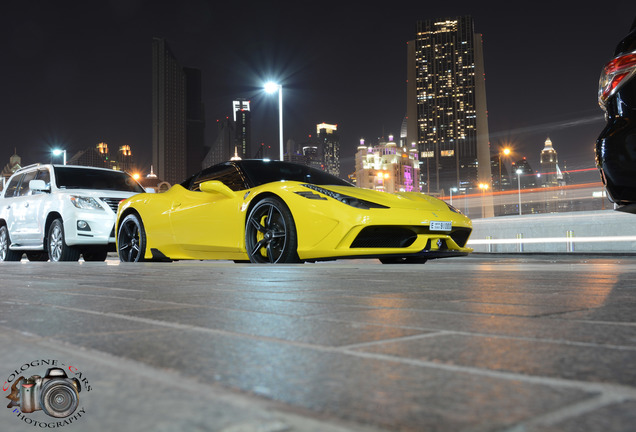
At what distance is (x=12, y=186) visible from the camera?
11688mm

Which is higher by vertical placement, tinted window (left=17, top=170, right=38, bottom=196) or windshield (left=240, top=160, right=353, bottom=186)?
tinted window (left=17, top=170, right=38, bottom=196)

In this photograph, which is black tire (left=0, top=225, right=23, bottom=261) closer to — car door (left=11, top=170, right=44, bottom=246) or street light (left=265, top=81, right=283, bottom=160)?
car door (left=11, top=170, right=44, bottom=246)

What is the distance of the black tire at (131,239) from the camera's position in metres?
8.37

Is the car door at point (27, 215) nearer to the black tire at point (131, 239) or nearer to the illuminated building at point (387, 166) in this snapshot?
the black tire at point (131, 239)

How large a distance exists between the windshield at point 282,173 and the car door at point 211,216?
0.19 metres

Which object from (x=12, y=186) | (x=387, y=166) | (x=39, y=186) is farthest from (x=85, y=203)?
(x=387, y=166)

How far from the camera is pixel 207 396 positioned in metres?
0.93

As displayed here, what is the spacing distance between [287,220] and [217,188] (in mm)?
1138

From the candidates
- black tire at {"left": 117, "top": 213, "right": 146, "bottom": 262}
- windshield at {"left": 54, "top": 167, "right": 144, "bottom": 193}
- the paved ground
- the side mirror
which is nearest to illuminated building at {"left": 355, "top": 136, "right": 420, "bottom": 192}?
windshield at {"left": 54, "top": 167, "right": 144, "bottom": 193}

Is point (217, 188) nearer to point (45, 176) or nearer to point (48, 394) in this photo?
point (45, 176)

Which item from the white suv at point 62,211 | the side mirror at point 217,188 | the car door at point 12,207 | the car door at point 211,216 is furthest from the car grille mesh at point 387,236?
the car door at point 12,207

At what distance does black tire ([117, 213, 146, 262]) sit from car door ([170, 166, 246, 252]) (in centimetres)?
85

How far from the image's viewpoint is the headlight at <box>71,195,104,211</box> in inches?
373

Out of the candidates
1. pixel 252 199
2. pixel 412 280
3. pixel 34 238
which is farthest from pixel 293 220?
pixel 34 238
